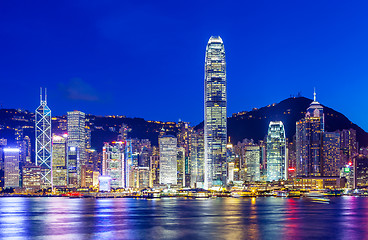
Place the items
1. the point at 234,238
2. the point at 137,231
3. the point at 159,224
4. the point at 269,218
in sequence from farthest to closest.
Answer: the point at 269,218 → the point at 159,224 → the point at 137,231 → the point at 234,238

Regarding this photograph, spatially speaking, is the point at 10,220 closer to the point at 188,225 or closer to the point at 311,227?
the point at 188,225

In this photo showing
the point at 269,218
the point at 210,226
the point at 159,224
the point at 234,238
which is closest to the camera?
the point at 234,238

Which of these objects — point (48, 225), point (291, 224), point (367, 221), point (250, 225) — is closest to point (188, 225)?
point (250, 225)

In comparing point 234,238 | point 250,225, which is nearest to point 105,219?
point 250,225

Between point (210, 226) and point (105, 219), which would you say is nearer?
point (210, 226)

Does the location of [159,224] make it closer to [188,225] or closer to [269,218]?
[188,225]

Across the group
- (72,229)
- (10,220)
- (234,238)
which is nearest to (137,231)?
(72,229)

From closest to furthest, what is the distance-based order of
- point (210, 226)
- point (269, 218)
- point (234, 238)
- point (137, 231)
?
point (234, 238), point (137, 231), point (210, 226), point (269, 218)

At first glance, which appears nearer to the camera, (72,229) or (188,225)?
(72,229)

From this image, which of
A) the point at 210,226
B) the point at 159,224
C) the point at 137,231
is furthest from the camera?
the point at 159,224
